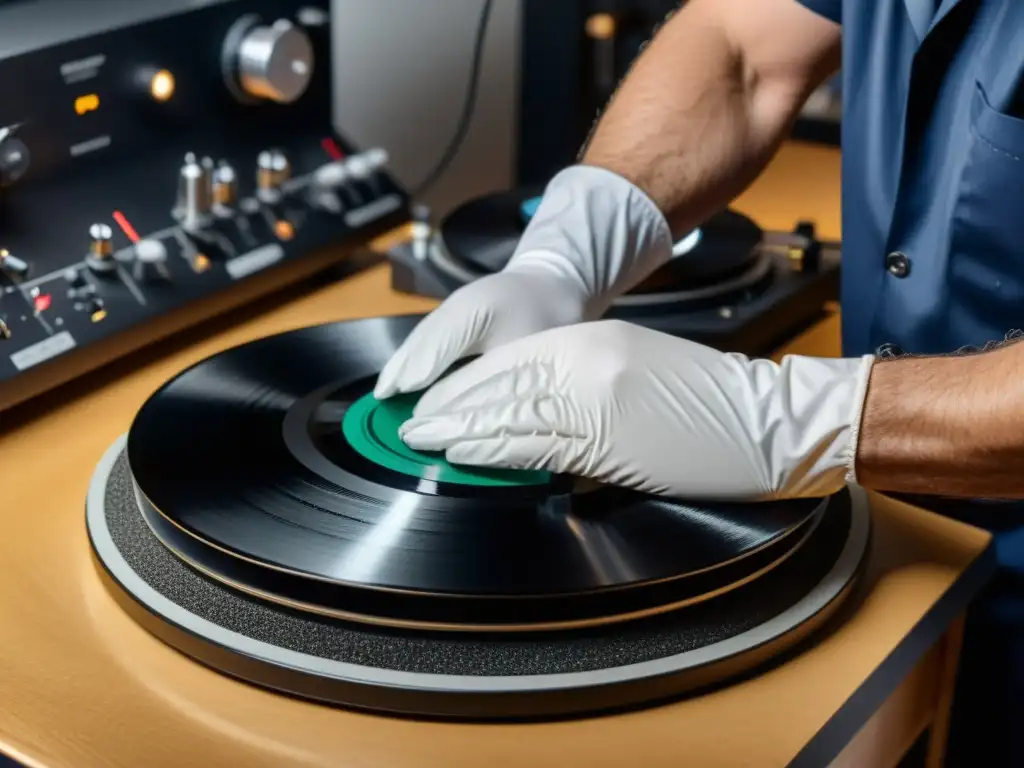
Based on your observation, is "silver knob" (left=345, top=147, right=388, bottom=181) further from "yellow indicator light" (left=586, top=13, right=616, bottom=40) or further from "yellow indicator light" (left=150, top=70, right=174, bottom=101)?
"yellow indicator light" (left=586, top=13, right=616, bottom=40)

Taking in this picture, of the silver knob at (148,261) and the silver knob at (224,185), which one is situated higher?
the silver knob at (224,185)

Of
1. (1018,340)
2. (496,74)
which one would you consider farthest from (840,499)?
(496,74)

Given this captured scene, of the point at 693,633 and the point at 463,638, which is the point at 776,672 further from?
the point at 463,638

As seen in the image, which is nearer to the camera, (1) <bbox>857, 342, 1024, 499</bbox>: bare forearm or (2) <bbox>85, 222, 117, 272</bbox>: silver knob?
(1) <bbox>857, 342, 1024, 499</bbox>: bare forearm

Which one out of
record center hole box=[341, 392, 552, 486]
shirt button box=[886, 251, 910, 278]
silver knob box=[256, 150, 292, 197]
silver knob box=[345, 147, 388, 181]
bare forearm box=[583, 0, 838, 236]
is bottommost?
record center hole box=[341, 392, 552, 486]

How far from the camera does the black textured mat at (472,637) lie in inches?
31.2

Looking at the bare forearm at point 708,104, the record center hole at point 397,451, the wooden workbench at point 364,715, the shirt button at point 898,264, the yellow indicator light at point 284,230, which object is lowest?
the wooden workbench at point 364,715

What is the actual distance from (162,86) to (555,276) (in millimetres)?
401

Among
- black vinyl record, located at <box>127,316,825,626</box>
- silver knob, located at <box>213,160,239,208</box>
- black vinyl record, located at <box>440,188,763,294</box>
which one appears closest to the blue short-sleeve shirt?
black vinyl record, located at <box>440,188,763,294</box>

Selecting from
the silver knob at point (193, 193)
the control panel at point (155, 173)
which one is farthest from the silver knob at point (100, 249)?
the silver knob at point (193, 193)

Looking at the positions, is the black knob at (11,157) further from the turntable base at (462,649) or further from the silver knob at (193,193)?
the turntable base at (462,649)

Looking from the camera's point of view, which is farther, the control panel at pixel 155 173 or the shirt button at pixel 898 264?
the shirt button at pixel 898 264

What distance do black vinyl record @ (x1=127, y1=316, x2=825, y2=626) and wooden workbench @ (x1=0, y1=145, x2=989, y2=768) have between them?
0.06 metres

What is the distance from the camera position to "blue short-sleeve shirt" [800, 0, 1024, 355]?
115 centimetres
